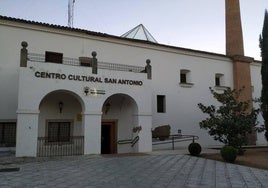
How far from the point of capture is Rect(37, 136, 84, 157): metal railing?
15.4 m

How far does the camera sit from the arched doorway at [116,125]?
62.8 ft

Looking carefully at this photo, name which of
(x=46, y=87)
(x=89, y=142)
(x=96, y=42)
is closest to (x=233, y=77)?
(x=96, y=42)

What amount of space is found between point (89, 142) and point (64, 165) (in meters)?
3.55

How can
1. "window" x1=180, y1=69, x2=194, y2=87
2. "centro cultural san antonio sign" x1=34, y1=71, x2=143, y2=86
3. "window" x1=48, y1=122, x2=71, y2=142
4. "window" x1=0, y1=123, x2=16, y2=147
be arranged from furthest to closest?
"window" x1=180, y1=69, x2=194, y2=87 → "window" x1=48, y1=122, x2=71, y2=142 → "window" x1=0, y1=123, x2=16, y2=147 → "centro cultural san antonio sign" x1=34, y1=71, x2=143, y2=86

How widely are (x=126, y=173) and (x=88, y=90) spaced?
642cm

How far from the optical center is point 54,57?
1798 cm

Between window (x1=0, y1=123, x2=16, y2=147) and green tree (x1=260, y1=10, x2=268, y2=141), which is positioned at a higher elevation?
green tree (x1=260, y1=10, x2=268, y2=141)

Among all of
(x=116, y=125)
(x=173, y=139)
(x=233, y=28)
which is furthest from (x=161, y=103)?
(x=233, y=28)

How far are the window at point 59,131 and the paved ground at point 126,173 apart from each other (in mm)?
2541

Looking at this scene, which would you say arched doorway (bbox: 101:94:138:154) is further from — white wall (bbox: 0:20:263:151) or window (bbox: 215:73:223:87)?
window (bbox: 215:73:223:87)

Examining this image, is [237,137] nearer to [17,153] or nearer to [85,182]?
[85,182]

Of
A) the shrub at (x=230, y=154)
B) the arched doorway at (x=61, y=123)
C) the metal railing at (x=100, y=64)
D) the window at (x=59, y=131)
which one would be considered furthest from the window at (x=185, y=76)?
the window at (x=59, y=131)

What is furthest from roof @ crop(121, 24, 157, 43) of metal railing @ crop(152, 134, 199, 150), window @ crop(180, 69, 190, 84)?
metal railing @ crop(152, 134, 199, 150)

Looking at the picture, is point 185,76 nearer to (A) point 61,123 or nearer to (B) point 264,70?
(B) point 264,70
